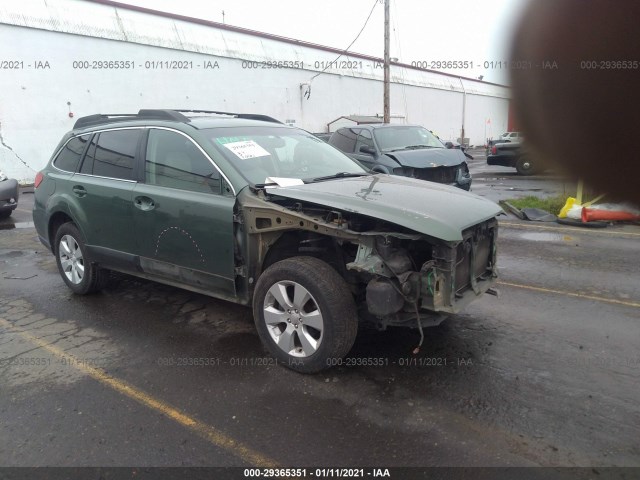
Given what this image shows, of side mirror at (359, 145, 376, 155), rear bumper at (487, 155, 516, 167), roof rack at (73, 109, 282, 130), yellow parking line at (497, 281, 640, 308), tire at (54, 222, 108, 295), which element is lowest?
yellow parking line at (497, 281, 640, 308)

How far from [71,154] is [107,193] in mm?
1028

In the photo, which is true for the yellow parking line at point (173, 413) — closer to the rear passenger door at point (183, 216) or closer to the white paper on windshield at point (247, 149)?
the rear passenger door at point (183, 216)

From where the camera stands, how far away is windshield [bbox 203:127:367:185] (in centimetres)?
404

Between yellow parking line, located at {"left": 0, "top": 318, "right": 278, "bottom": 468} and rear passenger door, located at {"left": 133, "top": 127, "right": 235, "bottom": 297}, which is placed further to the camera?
rear passenger door, located at {"left": 133, "top": 127, "right": 235, "bottom": 297}

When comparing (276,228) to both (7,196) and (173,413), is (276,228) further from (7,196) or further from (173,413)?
(7,196)

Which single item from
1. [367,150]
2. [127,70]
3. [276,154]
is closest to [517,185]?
[367,150]

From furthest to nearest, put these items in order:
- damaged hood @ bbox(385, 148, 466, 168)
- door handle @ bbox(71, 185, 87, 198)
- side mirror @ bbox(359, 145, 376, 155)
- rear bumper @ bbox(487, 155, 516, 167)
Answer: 1. side mirror @ bbox(359, 145, 376, 155)
2. damaged hood @ bbox(385, 148, 466, 168)
3. door handle @ bbox(71, 185, 87, 198)
4. rear bumper @ bbox(487, 155, 516, 167)

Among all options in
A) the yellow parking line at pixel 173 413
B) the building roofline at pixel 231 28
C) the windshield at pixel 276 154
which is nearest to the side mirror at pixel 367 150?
the windshield at pixel 276 154

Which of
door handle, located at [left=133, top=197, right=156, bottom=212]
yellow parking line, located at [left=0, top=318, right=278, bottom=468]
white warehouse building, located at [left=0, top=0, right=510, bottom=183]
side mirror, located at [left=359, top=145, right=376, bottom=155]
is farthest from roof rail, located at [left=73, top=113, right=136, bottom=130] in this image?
white warehouse building, located at [left=0, top=0, right=510, bottom=183]

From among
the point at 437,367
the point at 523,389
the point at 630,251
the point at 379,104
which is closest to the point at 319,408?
the point at 437,367

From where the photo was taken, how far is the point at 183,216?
398cm

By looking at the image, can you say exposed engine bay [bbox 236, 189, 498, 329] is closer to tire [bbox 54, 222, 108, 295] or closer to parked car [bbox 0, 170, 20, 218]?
tire [bbox 54, 222, 108, 295]

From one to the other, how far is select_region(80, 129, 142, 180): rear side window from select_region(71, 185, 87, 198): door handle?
0.17 metres

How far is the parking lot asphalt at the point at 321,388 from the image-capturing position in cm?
267
